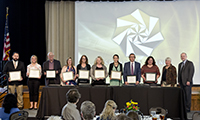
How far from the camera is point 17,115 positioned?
3.10m

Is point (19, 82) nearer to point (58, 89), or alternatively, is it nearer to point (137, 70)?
point (58, 89)

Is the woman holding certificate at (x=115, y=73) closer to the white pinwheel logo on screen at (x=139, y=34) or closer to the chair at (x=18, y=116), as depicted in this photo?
the white pinwheel logo on screen at (x=139, y=34)

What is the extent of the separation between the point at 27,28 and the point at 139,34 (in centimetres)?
377

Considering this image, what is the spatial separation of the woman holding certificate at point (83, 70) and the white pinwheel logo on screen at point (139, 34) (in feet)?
7.83

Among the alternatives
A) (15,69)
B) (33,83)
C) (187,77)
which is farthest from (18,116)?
(187,77)

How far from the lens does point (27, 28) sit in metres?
8.59

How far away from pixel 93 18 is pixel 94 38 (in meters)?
0.66

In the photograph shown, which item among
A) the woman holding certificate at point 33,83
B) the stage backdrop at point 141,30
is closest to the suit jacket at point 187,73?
the stage backdrop at point 141,30

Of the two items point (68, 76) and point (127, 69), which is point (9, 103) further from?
point (127, 69)

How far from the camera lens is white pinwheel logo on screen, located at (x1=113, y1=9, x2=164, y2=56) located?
8.23 meters

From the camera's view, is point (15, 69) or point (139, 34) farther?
point (139, 34)

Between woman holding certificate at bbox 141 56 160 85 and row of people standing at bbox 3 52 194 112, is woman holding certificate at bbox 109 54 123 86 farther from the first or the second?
woman holding certificate at bbox 141 56 160 85

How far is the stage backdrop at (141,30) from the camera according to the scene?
8172mm

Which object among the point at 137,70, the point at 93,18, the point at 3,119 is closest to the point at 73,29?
the point at 93,18
